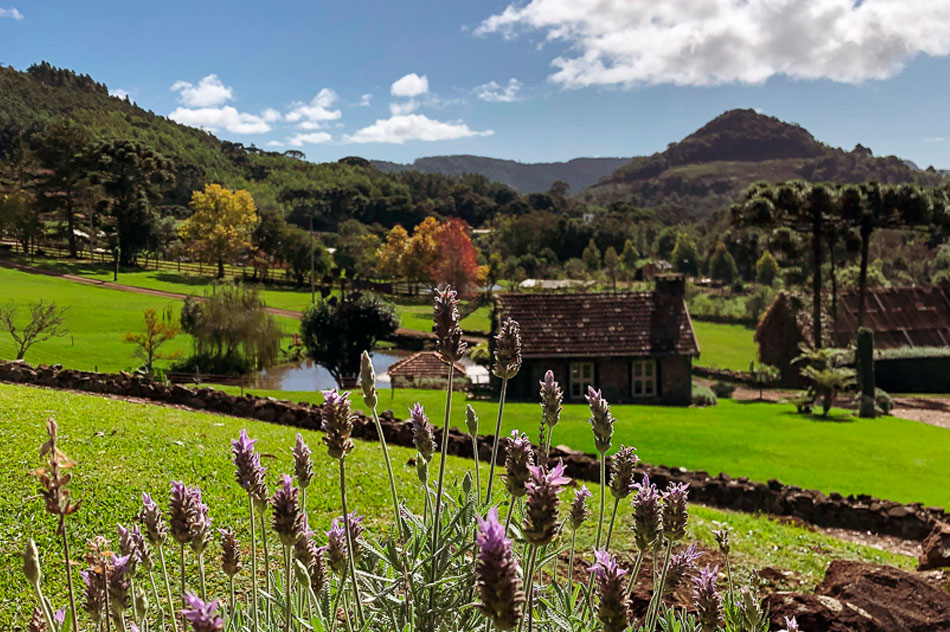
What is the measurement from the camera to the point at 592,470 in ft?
36.6

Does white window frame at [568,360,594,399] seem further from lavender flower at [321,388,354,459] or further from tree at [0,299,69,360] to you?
lavender flower at [321,388,354,459]

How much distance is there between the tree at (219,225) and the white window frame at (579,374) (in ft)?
43.1

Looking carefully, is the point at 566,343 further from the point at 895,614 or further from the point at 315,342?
the point at 895,614

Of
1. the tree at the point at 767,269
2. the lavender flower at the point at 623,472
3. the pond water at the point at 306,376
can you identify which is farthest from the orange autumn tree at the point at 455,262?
the lavender flower at the point at 623,472

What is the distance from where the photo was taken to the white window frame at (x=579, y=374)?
24.1 meters

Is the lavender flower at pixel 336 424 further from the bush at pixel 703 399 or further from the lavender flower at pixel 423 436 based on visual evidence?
the bush at pixel 703 399

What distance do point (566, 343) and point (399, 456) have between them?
46.5 feet

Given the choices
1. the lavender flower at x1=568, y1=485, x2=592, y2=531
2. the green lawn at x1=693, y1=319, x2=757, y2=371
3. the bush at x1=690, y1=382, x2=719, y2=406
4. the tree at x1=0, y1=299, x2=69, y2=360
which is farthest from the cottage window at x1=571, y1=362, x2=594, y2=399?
the lavender flower at x1=568, y1=485, x2=592, y2=531

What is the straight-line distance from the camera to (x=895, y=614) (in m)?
3.98

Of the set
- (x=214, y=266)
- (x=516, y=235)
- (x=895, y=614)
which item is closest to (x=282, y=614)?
(x=895, y=614)

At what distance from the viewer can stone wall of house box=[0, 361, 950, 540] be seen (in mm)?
10023

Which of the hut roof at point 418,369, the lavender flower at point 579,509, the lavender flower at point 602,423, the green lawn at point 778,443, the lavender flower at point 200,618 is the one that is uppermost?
the lavender flower at point 602,423

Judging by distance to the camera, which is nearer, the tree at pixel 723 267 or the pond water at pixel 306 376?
the pond water at pixel 306 376

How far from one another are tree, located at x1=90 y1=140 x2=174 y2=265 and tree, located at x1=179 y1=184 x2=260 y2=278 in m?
1.73
